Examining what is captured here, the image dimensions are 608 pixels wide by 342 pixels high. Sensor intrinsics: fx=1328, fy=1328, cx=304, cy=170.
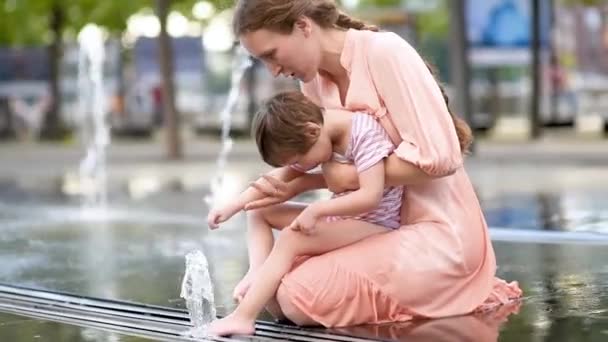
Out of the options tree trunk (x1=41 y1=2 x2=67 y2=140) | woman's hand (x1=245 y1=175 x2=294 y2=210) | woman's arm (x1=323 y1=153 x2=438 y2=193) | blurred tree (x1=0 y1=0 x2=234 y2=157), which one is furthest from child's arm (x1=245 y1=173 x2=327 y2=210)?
tree trunk (x1=41 y1=2 x2=67 y2=140)

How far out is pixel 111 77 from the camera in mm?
27531

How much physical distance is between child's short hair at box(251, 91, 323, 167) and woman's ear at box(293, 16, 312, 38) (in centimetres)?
26

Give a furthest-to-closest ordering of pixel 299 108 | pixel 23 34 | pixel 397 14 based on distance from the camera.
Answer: pixel 23 34
pixel 397 14
pixel 299 108

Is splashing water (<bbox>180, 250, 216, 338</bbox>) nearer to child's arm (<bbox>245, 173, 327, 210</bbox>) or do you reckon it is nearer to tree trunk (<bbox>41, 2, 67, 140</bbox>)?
child's arm (<bbox>245, 173, 327, 210</bbox>)

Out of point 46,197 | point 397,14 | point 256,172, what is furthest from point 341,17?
point 397,14

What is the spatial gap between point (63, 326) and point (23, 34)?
26.3 metres

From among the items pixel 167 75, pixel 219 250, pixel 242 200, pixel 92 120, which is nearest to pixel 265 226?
pixel 242 200

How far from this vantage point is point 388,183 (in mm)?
4805

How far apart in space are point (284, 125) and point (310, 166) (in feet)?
0.96

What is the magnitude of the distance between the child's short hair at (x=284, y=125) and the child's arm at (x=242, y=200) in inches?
9.8

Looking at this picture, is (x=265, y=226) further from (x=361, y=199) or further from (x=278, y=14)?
(x=278, y=14)

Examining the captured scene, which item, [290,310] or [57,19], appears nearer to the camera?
[290,310]

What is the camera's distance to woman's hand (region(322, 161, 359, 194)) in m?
4.83

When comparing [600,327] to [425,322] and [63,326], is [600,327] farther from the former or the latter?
[63,326]
